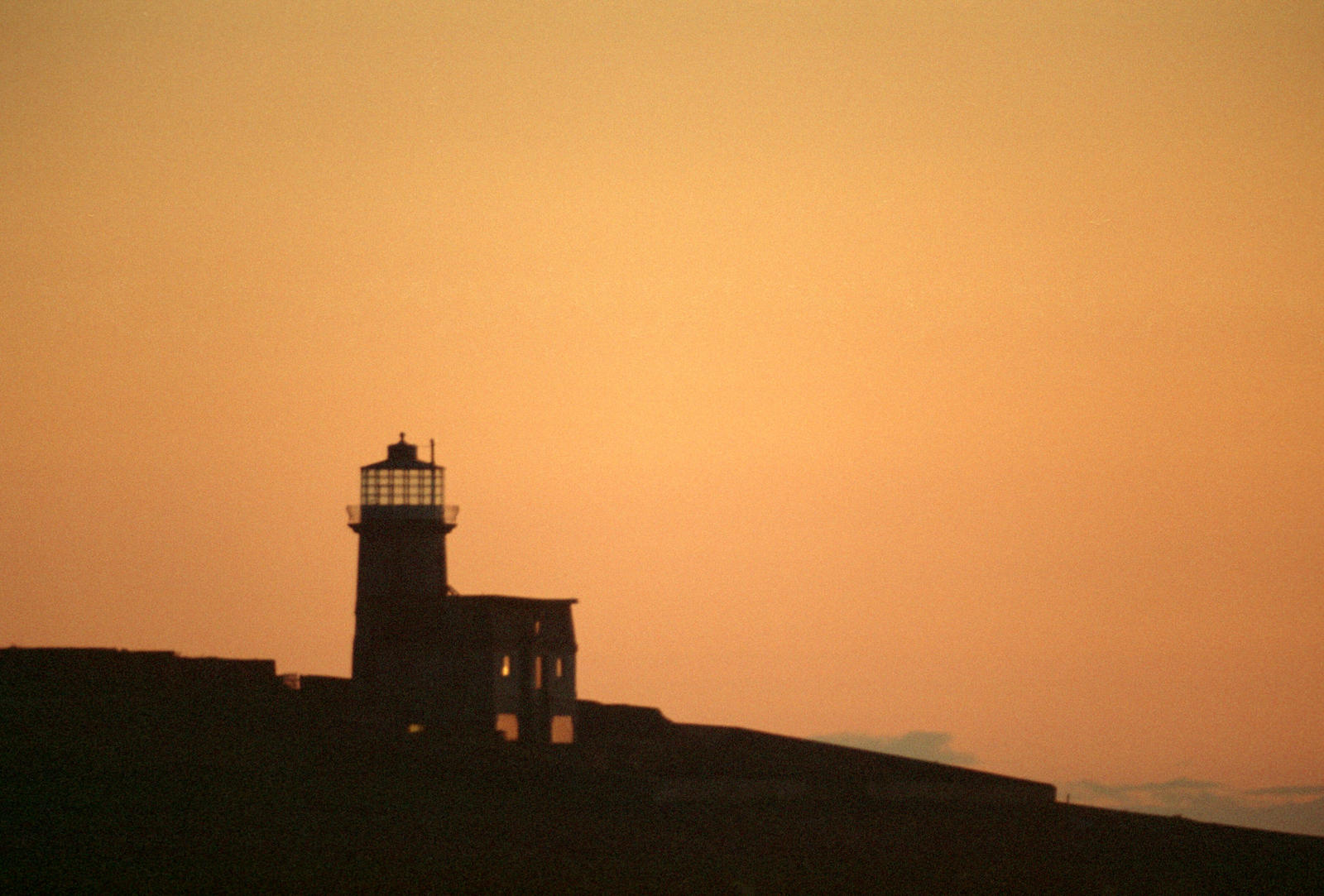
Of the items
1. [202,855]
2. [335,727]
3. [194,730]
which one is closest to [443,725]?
[335,727]

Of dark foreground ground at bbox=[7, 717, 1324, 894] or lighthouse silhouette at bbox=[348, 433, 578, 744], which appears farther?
lighthouse silhouette at bbox=[348, 433, 578, 744]

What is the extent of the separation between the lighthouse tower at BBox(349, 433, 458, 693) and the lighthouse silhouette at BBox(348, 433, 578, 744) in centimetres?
2

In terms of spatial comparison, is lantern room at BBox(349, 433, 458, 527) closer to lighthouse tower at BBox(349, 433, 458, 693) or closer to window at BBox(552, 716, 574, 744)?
lighthouse tower at BBox(349, 433, 458, 693)

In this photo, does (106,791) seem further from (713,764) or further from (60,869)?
(713,764)

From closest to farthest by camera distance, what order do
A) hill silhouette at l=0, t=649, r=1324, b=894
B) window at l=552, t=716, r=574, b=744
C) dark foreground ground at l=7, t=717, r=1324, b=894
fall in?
dark foreground ground at l=7, t=717, r=1324, b=894 → hill silhouette at l=0, t=649, r=1324, b=894 → window at l=552, t=716, r=574, b=744

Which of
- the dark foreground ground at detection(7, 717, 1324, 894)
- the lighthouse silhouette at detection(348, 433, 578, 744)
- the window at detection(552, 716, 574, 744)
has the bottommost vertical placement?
the dark foreground ground at detection(7, 717, 1324, 894)

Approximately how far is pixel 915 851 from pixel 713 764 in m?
10.1

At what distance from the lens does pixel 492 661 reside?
54125 millimetres

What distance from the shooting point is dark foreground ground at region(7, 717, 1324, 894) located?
3366 cm

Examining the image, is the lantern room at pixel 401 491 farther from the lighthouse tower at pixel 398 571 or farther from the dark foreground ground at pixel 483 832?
the dark foreground ground at pixel 483 832

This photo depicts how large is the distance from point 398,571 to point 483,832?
17.9 metres

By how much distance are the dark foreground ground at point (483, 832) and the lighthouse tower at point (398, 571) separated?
807 cm

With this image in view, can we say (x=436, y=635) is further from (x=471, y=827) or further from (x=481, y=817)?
(x=471, y=827)

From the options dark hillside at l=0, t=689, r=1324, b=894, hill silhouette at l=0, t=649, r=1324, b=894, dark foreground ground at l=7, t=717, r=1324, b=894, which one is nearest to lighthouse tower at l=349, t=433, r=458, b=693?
hill silhouette at l=0, t=649, r=1324, b=894
